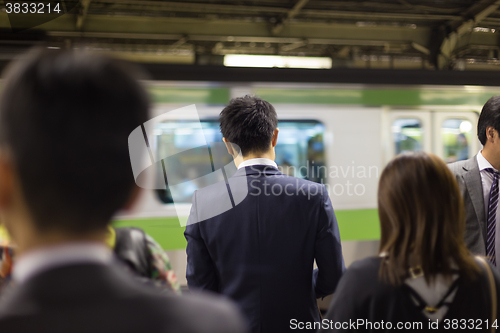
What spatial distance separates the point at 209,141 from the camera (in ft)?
12.5

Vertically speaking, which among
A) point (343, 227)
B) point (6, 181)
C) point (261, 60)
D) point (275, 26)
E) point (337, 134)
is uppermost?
point (275, 26)

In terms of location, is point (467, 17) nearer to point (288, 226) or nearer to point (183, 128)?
point (183, 128)

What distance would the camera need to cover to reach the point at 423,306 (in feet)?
3.73

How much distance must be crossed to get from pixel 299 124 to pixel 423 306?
2968mm

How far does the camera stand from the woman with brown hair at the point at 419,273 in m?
1.13

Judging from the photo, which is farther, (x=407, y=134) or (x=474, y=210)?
(x=407, y=134)

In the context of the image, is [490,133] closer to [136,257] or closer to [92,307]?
[136,257]

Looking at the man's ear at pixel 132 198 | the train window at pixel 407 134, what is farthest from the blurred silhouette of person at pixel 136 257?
the train window at pixel 407 134

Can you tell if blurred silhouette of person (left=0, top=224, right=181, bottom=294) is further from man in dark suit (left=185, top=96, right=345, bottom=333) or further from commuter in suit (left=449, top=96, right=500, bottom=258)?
commuter in suit (left=449, top=96, right=500, bottom=258)

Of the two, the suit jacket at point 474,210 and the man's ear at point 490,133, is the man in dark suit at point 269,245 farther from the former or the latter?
the man's ear at point 490,133

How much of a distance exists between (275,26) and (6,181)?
31.1 feet

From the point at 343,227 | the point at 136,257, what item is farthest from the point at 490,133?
the point at 136,257

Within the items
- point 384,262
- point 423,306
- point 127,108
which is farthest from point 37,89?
point 423,306

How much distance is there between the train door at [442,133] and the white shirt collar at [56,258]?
157 inches
